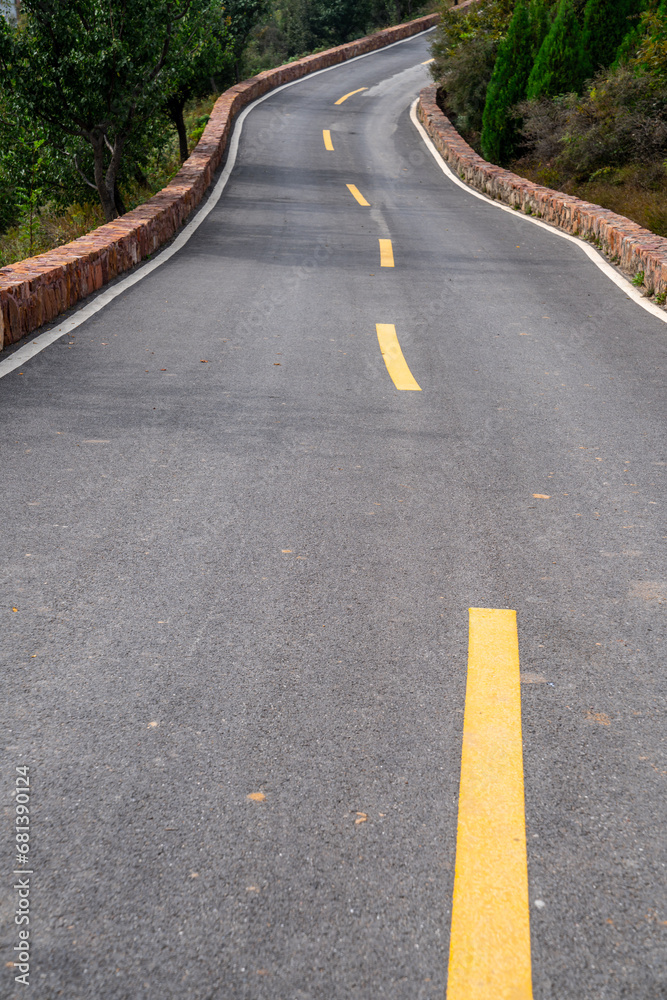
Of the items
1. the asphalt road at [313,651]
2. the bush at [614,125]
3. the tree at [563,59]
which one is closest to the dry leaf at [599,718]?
the asphalt road at [313,651]

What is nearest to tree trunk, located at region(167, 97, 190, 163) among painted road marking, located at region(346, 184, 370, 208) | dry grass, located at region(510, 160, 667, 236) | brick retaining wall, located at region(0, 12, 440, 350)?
brick retaining wall, located at region(0, 12, 440, 350)

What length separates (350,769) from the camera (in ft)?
8.66

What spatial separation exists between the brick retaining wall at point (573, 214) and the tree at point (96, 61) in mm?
6963

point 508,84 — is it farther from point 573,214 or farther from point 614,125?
point 573,214

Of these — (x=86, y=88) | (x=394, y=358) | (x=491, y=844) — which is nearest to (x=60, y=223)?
(x=86, y=88)

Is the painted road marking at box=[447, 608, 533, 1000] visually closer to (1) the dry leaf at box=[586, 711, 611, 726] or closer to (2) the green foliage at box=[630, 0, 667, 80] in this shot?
(1) the dry leaf at box=[586, 711, 611, 726]

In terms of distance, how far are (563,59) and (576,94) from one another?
1.81m

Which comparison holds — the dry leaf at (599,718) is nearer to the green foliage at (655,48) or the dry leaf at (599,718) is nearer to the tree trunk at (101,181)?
the tree trunk at (101,181)

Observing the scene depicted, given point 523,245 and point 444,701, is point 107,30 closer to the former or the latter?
point 523,245

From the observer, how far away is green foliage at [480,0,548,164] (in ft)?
76.7

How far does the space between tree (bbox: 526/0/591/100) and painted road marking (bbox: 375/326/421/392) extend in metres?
16.6

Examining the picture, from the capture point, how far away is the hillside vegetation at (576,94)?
56.6 feet

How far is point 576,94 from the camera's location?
20.8 metres

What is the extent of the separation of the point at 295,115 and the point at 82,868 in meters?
31.9
